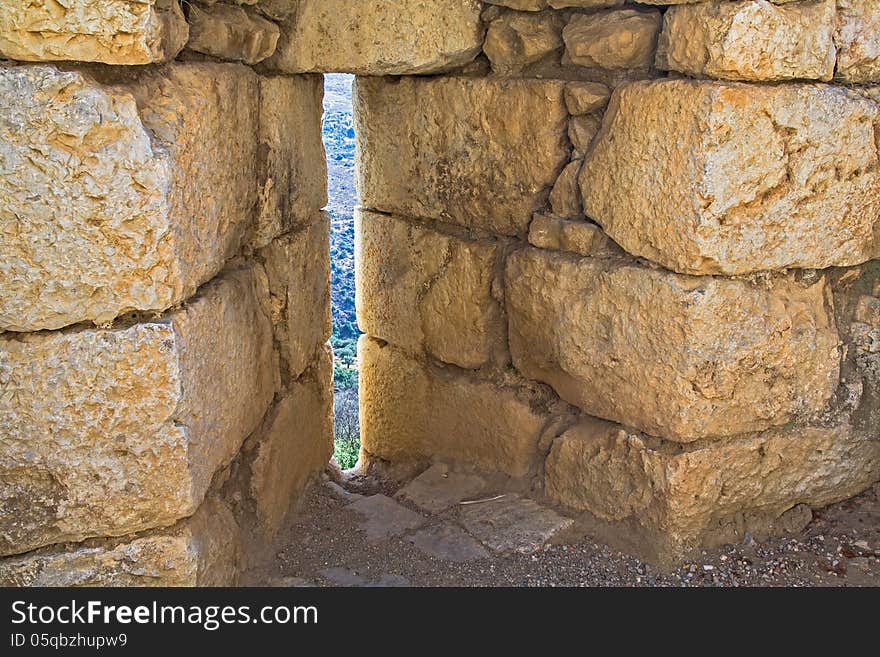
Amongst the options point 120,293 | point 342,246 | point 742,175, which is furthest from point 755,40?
point 342,246

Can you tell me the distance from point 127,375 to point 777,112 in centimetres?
195

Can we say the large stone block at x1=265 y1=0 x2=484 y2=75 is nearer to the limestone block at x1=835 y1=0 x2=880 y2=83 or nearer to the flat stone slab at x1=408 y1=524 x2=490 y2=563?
the limestone block at x1=835 y1=0 x2=880 y2=83

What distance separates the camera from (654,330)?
2.91 meters

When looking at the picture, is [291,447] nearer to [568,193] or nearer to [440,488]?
[440,488]

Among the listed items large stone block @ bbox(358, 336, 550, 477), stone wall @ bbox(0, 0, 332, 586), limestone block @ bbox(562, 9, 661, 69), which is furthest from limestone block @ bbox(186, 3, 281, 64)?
large stone block @ bbox(358, 336, 550, 477)

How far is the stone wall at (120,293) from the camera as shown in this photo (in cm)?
212

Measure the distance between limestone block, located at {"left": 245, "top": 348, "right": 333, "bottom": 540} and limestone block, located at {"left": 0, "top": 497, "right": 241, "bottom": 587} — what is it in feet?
1.81

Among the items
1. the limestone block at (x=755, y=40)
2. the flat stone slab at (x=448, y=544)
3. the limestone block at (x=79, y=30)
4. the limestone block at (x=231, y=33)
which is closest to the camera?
the limestone block at (x=79, y=30)

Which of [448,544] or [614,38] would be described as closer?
[614,38]

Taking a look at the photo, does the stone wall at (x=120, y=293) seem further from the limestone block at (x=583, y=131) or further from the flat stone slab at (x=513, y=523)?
the limestone block at (x=583, y=131)

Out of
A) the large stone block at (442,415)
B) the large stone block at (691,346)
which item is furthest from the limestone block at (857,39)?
the large stone block at (442,415)

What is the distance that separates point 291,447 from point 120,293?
1.41 m

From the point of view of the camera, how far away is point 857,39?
8.98 ft

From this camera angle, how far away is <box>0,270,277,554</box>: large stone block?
2256mm
